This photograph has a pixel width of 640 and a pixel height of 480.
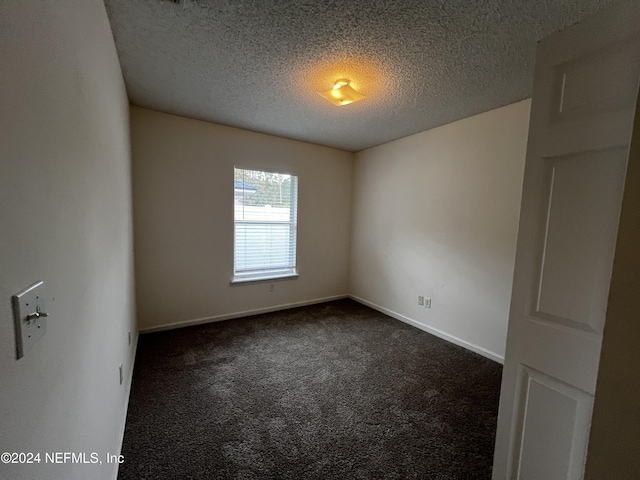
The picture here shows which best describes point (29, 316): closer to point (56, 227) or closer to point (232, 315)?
point (56, 227)

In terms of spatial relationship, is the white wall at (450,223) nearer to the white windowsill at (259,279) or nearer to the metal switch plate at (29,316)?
the white windowsill at (259,279)

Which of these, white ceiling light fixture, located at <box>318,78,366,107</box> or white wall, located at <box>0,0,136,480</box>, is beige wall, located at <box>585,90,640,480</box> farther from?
white ceiling light fixture, located at <box>318,78,366,107</box>

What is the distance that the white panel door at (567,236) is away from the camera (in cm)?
87

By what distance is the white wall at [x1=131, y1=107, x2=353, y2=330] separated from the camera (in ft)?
9.58

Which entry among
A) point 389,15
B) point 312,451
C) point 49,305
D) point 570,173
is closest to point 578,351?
point 570,173

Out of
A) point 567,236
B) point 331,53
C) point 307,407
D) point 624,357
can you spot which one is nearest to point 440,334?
point 307,407

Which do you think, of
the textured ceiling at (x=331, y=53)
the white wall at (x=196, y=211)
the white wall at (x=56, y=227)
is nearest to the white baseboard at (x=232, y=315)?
the white wall at (x=196, y=211)

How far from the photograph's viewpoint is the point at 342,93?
2.14 m

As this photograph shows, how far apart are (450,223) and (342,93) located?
1852 mm

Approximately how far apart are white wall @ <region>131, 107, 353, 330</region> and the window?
0.11 m

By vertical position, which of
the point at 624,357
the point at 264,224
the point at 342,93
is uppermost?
the point at 342,93

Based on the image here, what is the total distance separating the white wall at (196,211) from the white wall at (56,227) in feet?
5.67

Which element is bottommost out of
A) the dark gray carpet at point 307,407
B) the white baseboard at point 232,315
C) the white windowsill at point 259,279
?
the dark gray carpet at point 307,407

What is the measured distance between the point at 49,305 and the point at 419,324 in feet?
11.4
